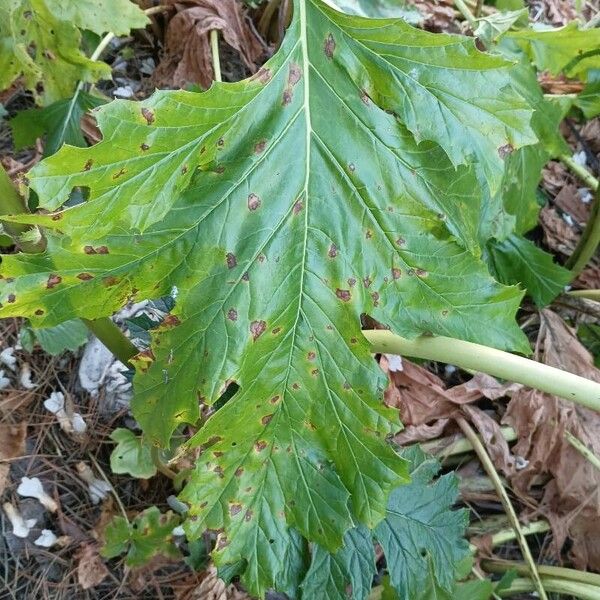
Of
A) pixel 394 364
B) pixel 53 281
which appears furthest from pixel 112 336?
pixel 394 364

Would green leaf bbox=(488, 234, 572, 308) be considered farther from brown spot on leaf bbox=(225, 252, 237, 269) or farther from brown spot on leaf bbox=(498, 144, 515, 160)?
brown spot on leaf bbox=(225, 252, 237, 269)

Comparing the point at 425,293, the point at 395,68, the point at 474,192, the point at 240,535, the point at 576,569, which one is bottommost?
the point at 576,569

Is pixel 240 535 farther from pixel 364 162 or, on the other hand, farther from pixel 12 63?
pixel 12 63

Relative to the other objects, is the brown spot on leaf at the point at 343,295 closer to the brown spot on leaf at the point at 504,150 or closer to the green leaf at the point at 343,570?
the brown spot on leaf at the point at 504,150

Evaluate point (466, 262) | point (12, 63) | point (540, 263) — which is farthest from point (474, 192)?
point (12, 63)

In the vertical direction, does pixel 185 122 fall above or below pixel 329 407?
above

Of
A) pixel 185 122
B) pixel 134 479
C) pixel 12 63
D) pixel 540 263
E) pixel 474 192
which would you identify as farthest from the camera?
pixel 540 263

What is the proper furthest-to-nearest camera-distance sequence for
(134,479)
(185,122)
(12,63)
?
1. (134,479)
2. (12,63)
3. (185,122)

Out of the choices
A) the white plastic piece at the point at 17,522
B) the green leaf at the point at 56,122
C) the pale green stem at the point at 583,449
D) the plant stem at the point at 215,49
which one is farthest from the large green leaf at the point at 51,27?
→ the pale green stem at the point at 583,449
